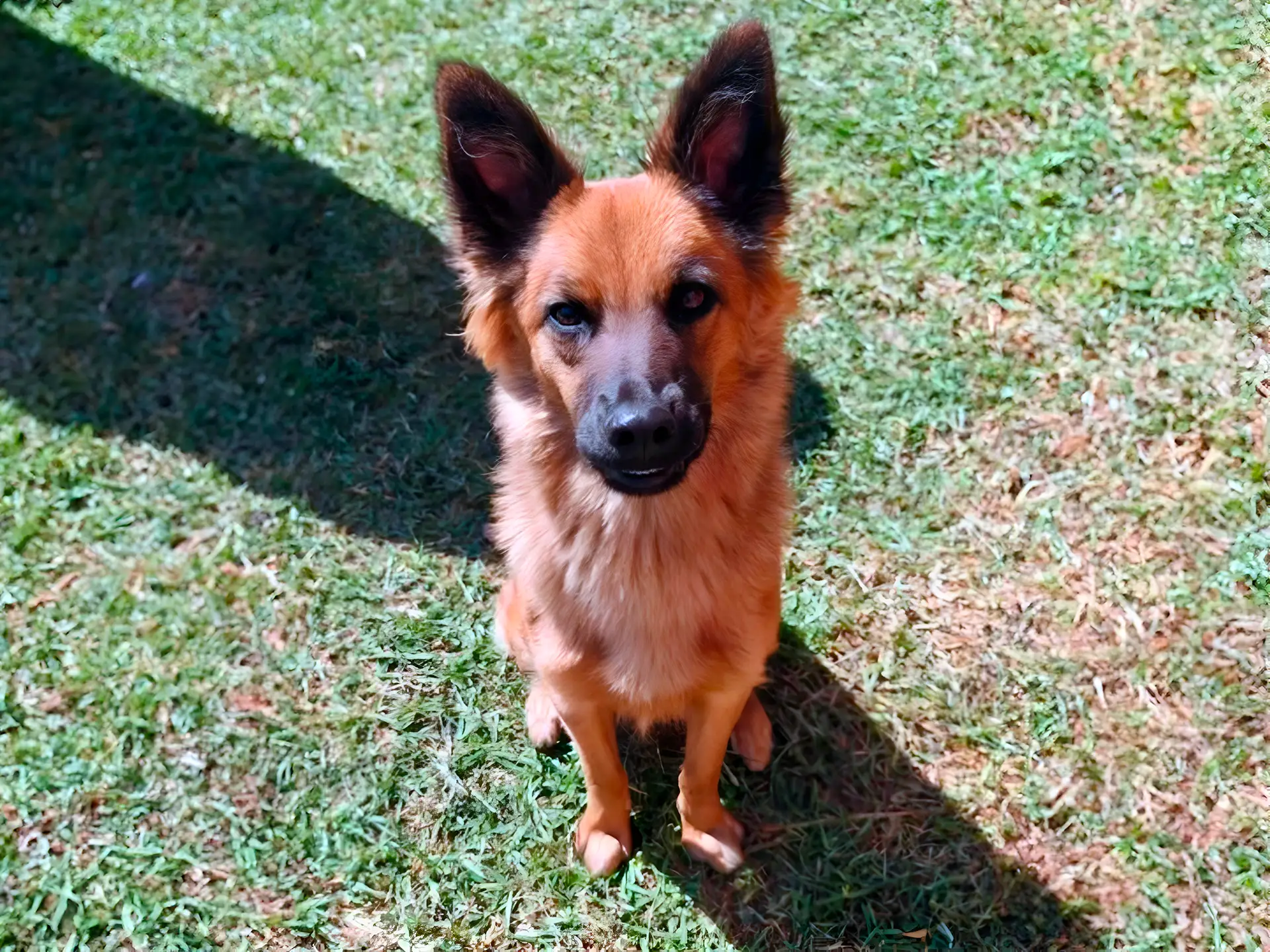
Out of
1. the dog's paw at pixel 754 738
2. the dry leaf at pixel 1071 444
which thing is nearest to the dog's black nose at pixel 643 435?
the dog's paw at pixel 754 738

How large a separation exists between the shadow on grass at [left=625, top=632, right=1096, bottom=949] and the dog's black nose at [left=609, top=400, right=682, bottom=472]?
5.67 feet

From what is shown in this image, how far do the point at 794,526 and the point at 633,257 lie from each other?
198cm

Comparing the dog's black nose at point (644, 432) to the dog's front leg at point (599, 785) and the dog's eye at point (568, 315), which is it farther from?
the dog's front leg at point (599, 785)

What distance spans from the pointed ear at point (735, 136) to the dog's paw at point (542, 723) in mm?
1996

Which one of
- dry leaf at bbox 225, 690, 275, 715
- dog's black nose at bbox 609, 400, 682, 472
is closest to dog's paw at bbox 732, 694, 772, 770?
dog's black nose at bbox 609, 400, 682, 472

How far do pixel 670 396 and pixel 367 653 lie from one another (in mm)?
2282

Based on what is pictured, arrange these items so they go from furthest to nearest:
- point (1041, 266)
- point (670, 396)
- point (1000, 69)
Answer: point (1000, 69) < point (1041, 266) < point (670, 396)

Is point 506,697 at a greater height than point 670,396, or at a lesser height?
lesser

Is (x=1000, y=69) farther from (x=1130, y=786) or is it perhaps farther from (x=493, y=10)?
(x=1130, y=786)

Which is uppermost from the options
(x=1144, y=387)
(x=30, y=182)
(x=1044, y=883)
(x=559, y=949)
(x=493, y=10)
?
(x=493, y=10)

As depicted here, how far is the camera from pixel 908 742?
12.9ft

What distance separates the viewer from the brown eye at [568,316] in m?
2.86

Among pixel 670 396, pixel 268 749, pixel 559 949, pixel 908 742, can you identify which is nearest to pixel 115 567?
pixel 268 749

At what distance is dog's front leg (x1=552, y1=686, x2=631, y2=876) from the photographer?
3.25 metres
